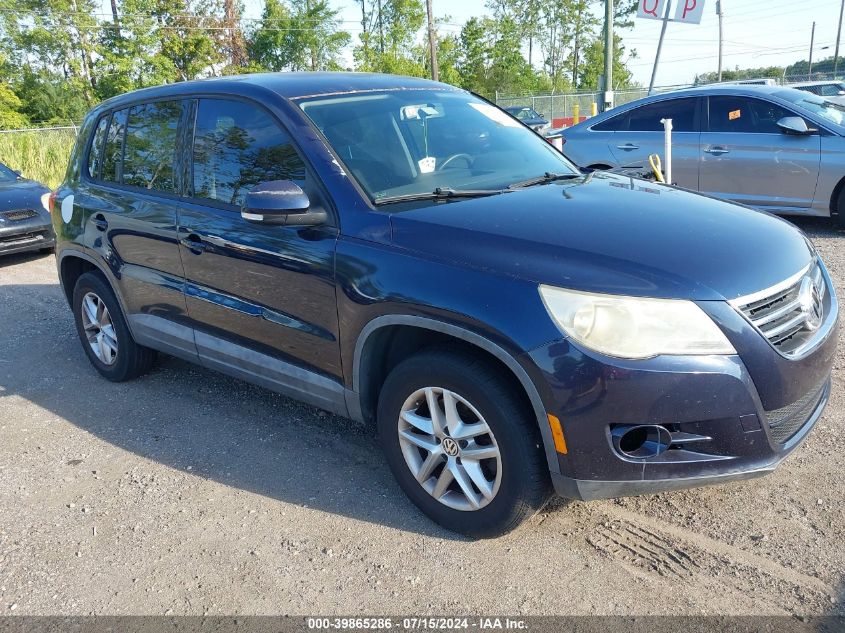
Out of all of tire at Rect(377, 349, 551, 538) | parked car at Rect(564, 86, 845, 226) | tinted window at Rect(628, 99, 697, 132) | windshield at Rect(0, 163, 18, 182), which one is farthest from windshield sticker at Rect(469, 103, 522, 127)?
windshield at Rect(0, 163, 18, 182)

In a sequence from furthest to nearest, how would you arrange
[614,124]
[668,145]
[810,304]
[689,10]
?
1. [689,10]
2. [614,124]
3. [668,145]
4. [810,304]

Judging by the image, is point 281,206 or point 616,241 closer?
point 616,241

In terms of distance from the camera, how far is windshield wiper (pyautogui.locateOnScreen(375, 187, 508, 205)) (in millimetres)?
3195

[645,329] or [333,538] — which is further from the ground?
[645,329]

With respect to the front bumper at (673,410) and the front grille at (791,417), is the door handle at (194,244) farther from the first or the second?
the front grille at (791,417)

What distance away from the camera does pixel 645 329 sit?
7.93 ft

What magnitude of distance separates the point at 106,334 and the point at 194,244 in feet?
5.12

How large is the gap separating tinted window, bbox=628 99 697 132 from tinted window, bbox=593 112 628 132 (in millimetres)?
61

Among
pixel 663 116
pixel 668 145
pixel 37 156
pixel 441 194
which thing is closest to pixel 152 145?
pixel 441 194

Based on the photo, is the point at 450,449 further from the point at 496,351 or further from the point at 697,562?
the point at 697,562

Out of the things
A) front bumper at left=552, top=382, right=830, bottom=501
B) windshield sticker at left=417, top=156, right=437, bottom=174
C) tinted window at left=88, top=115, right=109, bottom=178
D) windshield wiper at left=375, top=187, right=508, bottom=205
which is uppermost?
tinted window at left=88, top=115, right=109, bottom=178

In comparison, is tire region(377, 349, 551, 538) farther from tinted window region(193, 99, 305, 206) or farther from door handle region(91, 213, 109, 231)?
door handle region(91, 213, 109, 231)

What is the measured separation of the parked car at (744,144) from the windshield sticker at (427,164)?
5420mm

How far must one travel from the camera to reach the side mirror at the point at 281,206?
3.10 meters
